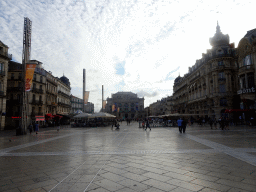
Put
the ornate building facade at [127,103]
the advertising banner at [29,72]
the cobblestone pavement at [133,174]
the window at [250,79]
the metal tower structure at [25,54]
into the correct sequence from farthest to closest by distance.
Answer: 1. the ornate building facade at [127,103]
2. the window at [250,79]
3. the metal tower structure at [25,54]
4. the advertising banner at [29,72]
5. the cobblestone pavement at [133,174]

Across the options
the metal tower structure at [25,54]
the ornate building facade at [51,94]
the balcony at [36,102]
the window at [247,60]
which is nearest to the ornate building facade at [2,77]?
the balcony at [36,102]

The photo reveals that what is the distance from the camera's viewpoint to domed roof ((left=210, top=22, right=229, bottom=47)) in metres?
39.4

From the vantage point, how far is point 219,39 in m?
39.8

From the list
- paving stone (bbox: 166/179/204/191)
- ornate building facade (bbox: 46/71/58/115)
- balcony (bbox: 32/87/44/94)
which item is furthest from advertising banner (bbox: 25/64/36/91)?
ornate building facade (bbox: 46/71/58/115)

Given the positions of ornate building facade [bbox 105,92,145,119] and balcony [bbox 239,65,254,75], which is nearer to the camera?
balcony [bbox 239,65,254,75]

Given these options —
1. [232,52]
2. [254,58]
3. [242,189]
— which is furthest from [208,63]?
[242,189]

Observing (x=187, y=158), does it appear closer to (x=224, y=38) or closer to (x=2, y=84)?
(x=2, y=84)

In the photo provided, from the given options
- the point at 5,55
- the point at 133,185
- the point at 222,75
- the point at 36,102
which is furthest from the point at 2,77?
the point at 222,75

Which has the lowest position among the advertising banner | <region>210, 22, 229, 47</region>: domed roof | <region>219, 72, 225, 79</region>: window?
the advertising banner

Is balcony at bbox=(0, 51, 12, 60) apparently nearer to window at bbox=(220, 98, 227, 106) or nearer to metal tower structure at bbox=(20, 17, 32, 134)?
metal tower structure at bbox=(20, 17, 32, 134)

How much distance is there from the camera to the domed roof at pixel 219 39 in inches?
1552

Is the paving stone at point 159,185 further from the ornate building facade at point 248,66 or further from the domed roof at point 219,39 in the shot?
the domed roof at point 219,39

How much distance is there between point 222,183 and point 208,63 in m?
39.7

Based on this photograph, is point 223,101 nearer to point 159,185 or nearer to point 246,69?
point 246,69
